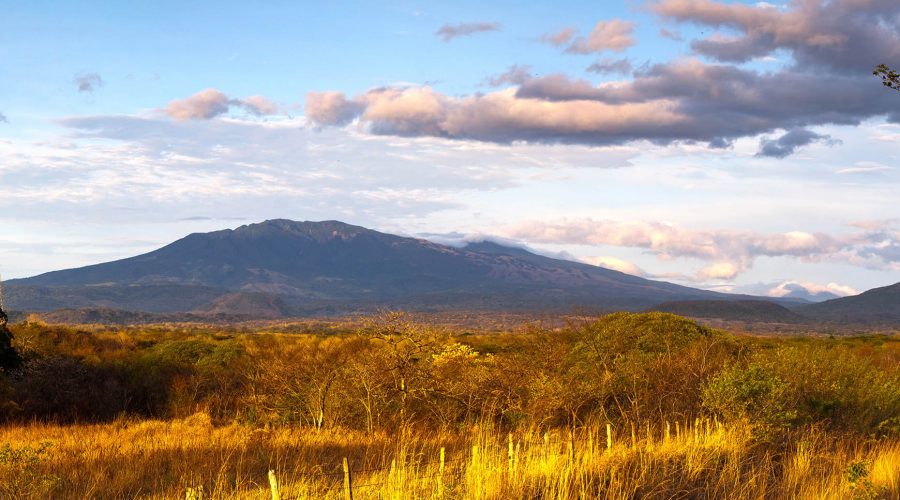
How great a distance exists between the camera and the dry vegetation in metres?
9.44

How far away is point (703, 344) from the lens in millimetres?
22062

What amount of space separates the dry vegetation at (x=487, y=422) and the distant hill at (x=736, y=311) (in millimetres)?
142728

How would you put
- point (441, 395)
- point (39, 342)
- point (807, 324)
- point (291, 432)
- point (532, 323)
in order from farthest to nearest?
point (807, 324), point (39, 342), point (532, 323), point (441, 395), point (291, 432)

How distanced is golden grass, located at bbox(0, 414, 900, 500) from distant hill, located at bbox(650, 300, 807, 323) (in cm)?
15375

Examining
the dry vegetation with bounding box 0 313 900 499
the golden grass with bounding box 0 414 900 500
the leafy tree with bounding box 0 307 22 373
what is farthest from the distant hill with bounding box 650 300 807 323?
the golden grass with bounding box 0 414 900 500

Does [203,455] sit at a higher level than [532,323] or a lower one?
lower

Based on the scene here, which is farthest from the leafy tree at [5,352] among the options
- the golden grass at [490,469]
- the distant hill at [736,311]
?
the distant hill at [736,311]

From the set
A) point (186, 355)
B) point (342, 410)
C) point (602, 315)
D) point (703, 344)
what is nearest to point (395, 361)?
point (342, 410)

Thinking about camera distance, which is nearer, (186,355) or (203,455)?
(203,455)

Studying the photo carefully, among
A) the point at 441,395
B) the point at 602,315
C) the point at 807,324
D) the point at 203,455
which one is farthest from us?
the point at 807,324

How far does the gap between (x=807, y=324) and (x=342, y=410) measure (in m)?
154

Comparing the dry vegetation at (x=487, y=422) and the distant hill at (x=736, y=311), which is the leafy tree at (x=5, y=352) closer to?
the dry vegetation at (x=487, y=422)

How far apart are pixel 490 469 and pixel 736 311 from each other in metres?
177

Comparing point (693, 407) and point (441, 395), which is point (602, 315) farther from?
point (693, 407)
